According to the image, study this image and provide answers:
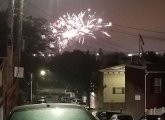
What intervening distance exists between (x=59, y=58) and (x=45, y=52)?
2696 cm

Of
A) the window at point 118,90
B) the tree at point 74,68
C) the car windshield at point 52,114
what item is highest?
the tree at point 74,68

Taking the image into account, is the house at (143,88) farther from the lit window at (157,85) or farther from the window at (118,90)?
the window at (118,90)

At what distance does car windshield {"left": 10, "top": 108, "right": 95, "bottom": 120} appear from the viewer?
941 cm

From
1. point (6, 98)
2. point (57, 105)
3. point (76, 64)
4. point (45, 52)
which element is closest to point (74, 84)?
point (76, 64)

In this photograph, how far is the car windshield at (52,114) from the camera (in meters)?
9.41

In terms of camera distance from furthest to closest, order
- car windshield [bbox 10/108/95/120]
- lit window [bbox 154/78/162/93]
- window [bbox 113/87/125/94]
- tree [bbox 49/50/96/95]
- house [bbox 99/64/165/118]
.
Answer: tree [bbox 49/50/96/95] → window [bbox 113/87/125/94] → house [bbox 99/64/165/118] → lit window [bbox 154/78/162/93] → car windshield [bbox 10/108/95/120]

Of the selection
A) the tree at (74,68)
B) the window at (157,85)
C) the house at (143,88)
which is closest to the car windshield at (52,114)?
the house at (143,88)

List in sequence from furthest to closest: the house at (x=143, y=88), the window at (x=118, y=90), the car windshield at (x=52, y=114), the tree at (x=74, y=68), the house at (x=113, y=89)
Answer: the tree at (x=74, y=68) < the window at (x=118, y=90) < the house at (x=113, y=89) < the house at (x=143, y=88) < the car windshield at (x=52, y=114)

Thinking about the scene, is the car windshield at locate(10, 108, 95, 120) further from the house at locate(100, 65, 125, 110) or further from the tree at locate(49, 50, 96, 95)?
the tree at locate(49, 50, 96, 95)

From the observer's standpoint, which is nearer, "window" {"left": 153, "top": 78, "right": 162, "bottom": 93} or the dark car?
the dark car

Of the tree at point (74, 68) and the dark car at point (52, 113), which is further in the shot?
the tree at point (74, 68)

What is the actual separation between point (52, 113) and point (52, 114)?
0.08 feet

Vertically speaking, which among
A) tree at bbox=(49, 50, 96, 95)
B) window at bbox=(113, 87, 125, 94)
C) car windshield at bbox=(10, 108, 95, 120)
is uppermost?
tree at bbox=(49, 50, 96, 95)

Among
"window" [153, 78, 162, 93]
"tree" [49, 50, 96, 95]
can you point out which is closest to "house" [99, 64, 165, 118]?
"window" [153, 78, 162, 93]
